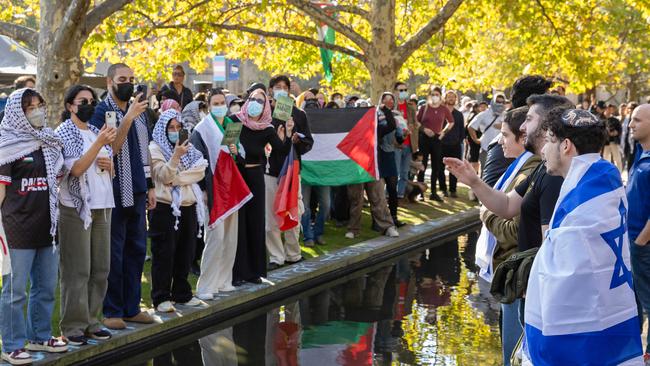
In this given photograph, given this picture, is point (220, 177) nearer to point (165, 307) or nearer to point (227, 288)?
point (227, 288)

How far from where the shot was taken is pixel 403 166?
57.6 ft

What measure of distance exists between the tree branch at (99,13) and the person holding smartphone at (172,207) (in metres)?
2.64

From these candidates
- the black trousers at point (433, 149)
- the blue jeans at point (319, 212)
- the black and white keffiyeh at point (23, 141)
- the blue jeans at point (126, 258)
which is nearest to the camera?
the black and white keffiyeh at point (23, 141)

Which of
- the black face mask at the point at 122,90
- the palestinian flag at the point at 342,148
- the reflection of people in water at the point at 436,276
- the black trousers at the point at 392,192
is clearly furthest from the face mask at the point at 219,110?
the black trousers at the point at 392,192

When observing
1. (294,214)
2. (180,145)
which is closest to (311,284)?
(294,214)

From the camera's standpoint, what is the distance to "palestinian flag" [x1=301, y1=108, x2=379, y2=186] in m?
13.8

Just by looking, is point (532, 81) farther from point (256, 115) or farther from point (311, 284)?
point (311, 284)

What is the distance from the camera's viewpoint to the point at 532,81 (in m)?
6.79

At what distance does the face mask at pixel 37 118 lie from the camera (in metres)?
6.96

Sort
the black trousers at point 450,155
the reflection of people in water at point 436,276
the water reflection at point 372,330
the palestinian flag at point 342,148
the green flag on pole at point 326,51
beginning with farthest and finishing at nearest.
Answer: the green flag on pole at point 326,51, the black trousers at point 450,155, the palestinian flag at point 342,148, the reflection of people in water at point 436,276, the water reflection at point 372,330

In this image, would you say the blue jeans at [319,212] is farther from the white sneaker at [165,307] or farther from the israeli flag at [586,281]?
the israeli flag at [586,281]

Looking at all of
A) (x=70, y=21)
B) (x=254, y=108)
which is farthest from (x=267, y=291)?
(x=70, y=21)

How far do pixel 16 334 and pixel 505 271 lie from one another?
370 cm

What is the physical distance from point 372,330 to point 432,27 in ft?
33.2
